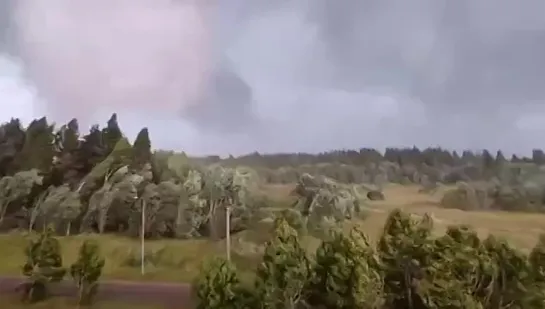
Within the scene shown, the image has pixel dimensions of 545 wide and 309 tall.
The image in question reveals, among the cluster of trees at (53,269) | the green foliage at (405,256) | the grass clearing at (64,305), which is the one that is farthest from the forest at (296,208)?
the grass clearing at (64,305)

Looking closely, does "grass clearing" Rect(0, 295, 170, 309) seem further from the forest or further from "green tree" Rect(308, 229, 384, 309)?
"green tree" Rect(308, 229, 384, 309)

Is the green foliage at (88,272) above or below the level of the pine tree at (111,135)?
below

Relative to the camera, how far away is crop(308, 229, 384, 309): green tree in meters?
3.85

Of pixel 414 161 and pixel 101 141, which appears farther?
pixel 101 141

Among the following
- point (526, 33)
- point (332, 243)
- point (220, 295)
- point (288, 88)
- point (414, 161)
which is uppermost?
point (526, 33)

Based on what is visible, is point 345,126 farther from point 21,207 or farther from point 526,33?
point 21,207

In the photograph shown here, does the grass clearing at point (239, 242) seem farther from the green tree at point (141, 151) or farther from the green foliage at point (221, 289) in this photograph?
the green tree at point (141, 151)

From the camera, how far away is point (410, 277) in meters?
3.86

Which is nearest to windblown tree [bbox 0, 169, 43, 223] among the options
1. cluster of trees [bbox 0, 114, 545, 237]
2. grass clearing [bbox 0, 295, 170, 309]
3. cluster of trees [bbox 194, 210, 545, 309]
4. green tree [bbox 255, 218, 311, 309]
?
cluster of trees [bbox 0, 114, 545, 237]

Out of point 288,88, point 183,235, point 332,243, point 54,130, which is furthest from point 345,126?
point 54,130

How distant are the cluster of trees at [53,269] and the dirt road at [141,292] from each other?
49mm

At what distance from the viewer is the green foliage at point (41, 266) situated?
422 cm

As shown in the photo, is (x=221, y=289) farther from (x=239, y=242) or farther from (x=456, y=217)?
(x=456, y=217)

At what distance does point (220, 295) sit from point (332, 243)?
69 centimetres
